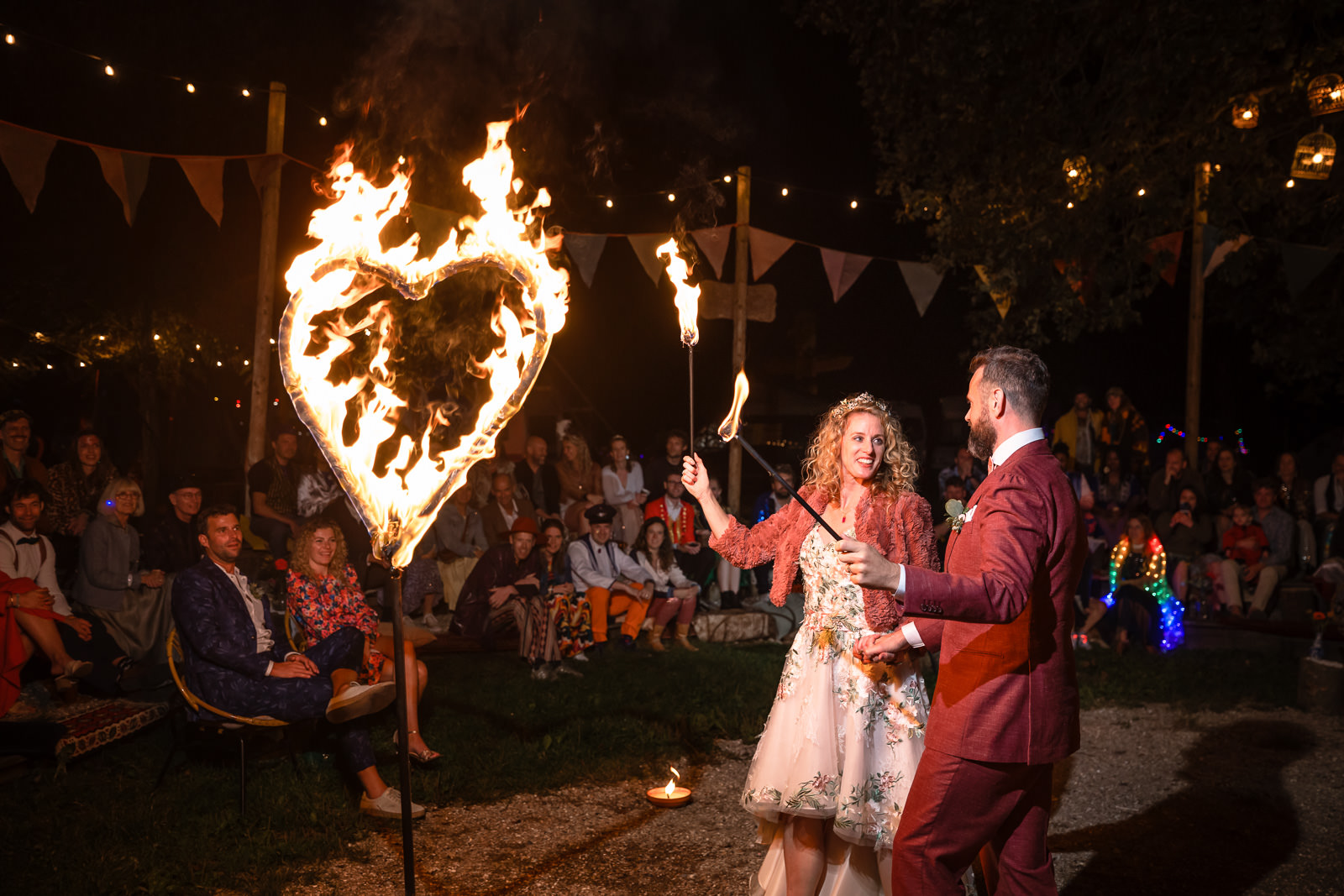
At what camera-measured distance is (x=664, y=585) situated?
1030cm

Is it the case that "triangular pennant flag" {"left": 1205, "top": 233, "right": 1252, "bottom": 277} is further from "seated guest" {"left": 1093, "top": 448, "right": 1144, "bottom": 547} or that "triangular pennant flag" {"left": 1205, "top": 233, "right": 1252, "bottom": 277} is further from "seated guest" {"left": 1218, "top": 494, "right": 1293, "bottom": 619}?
"seated guest" {"left": 1218, "top": 494, "right": 1293, "bottom": 619}

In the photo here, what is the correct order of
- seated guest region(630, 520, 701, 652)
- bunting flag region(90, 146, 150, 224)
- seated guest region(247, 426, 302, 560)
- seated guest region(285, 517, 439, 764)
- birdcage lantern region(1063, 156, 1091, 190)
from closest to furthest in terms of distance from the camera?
1. seated guest region(285, 517, 439, 764)
2. bunting flag region(90, 146, 150, 224)
3. seated guest region(247, 426, 302, 560)
4. seated guest region(630, 520, 701, 652)
5. birdcage lantern region(1063, 156, 1091, 190)

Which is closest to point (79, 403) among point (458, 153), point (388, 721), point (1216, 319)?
point (458, 153)

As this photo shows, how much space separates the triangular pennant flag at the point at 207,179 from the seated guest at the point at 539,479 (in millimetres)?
4064

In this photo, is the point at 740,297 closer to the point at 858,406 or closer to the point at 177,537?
the point at 177,537

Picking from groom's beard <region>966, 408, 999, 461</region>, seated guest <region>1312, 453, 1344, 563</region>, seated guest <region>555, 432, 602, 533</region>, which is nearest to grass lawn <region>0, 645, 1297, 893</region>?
seated guest <region>555, 432, 602, 533</region>

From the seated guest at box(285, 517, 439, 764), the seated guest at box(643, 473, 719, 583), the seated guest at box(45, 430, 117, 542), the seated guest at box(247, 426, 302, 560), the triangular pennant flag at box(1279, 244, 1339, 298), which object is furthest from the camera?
the triangular pennant flag at box(1279, 244, 1339, 298)

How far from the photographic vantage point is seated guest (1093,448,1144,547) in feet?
37.6

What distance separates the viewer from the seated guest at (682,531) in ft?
36.1

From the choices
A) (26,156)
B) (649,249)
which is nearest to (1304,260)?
(649,249)

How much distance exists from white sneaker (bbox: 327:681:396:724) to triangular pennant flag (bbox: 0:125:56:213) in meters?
5.86

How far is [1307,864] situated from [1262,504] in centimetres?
778

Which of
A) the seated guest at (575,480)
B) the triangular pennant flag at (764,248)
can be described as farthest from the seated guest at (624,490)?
the triangular pennant flag at (764,248)

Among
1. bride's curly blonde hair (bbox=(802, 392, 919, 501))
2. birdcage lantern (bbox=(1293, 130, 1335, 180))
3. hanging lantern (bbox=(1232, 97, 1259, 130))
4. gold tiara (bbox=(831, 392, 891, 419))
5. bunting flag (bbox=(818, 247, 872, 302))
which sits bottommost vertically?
bride's curly blonde hair (bbox=(802, 392, 919, 501))
